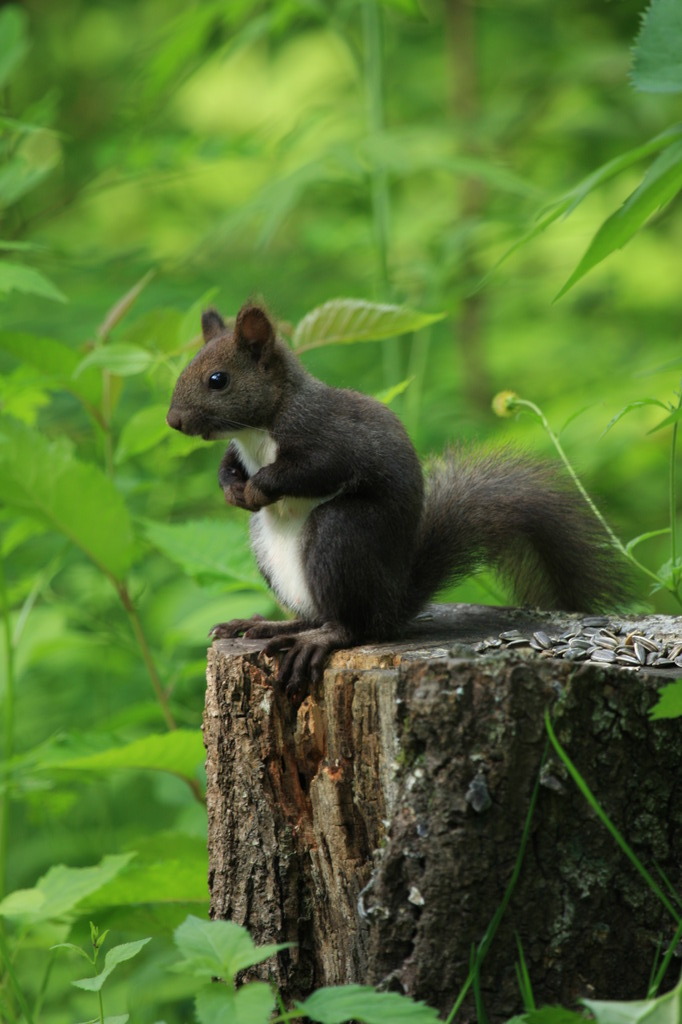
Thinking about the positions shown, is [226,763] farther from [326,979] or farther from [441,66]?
[441,66]

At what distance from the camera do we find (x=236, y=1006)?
1188 mm

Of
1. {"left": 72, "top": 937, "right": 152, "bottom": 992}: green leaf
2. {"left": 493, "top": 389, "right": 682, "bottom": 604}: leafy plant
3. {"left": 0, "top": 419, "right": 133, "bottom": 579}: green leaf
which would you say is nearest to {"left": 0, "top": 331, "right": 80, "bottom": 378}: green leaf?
{"left": 0, "top": 419, "right": 133, "bottom": 579}: green leaf

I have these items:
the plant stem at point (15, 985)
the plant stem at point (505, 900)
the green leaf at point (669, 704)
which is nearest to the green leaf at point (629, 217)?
the green leaf at point (669, 704)

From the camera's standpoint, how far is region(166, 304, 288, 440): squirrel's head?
1984 millimetres

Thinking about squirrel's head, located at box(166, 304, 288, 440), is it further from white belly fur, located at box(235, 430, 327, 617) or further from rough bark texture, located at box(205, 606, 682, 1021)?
rough bark texture, located at box(205, 606, 682, 1021)

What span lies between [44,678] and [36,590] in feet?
7.05

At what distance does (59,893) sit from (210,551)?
2.41 feet

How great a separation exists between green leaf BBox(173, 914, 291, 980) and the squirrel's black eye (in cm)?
98

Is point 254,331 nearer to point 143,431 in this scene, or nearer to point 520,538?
point 143,431

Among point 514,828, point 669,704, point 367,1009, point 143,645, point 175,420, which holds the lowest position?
point 367,1009

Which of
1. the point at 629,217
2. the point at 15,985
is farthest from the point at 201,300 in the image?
the point at 15,985

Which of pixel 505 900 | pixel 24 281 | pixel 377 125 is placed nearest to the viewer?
pixel 505 900

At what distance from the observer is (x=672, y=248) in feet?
16.8

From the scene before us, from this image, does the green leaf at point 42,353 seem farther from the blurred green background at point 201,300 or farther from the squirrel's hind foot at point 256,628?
the squirrel's hind foot at point 256,628
